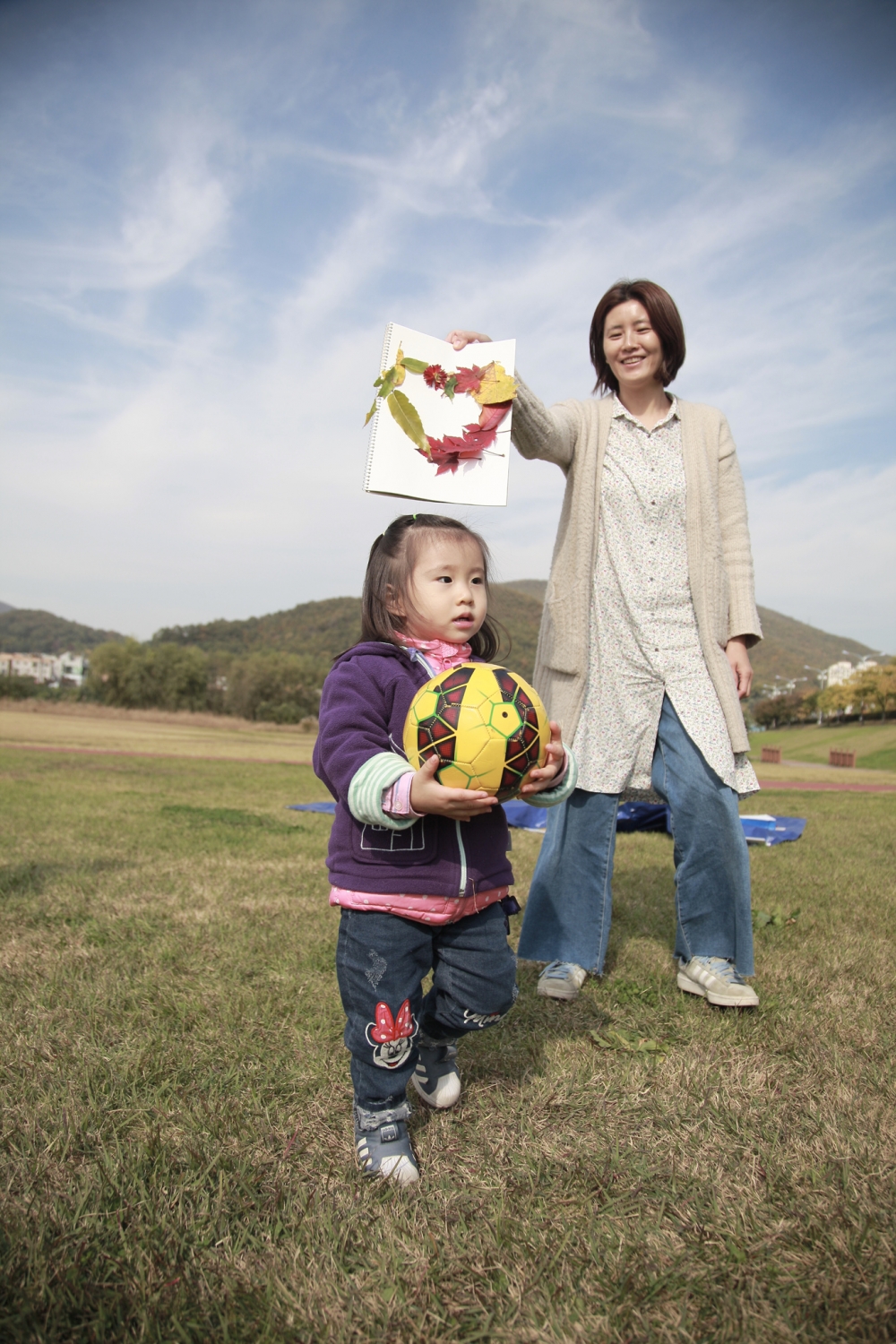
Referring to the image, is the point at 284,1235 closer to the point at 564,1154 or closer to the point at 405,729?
the point at 564,1154

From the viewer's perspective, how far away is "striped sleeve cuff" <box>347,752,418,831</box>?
6.91 ft

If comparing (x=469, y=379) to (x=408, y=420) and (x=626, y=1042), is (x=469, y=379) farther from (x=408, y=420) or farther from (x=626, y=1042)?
(x=626, y=1042)

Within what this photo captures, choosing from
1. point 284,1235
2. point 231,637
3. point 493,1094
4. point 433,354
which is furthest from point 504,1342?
point 231,637

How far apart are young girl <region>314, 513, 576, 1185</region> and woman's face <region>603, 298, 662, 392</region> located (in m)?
1.54

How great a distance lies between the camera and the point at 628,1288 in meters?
1.73

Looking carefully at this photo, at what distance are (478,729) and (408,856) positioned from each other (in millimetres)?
423

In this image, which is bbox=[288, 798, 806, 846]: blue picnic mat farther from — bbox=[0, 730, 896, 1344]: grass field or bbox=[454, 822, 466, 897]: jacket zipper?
bbox=[454, 822, 466, 897]: jacket zipper

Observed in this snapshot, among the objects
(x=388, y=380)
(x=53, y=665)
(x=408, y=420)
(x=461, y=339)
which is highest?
(x=53, y=665)

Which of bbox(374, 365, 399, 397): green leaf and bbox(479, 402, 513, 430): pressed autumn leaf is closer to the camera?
bbox(374, 365, 399, 397): green leaf

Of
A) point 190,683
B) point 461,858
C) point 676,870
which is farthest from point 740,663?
point 190,683

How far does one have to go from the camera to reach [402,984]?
2.28 meters

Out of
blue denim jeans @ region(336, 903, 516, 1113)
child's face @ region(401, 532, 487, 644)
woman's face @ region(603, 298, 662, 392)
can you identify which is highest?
woman's face @ region(603, 298, 662, 392)

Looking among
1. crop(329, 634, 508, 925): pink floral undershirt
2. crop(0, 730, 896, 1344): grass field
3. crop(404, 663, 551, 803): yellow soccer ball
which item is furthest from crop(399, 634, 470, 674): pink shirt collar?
crop(0, 730, 896, 1344): grass field

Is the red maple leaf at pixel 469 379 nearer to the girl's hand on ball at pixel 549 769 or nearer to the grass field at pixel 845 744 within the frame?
the girl's hand on ball at pixel 549 769
